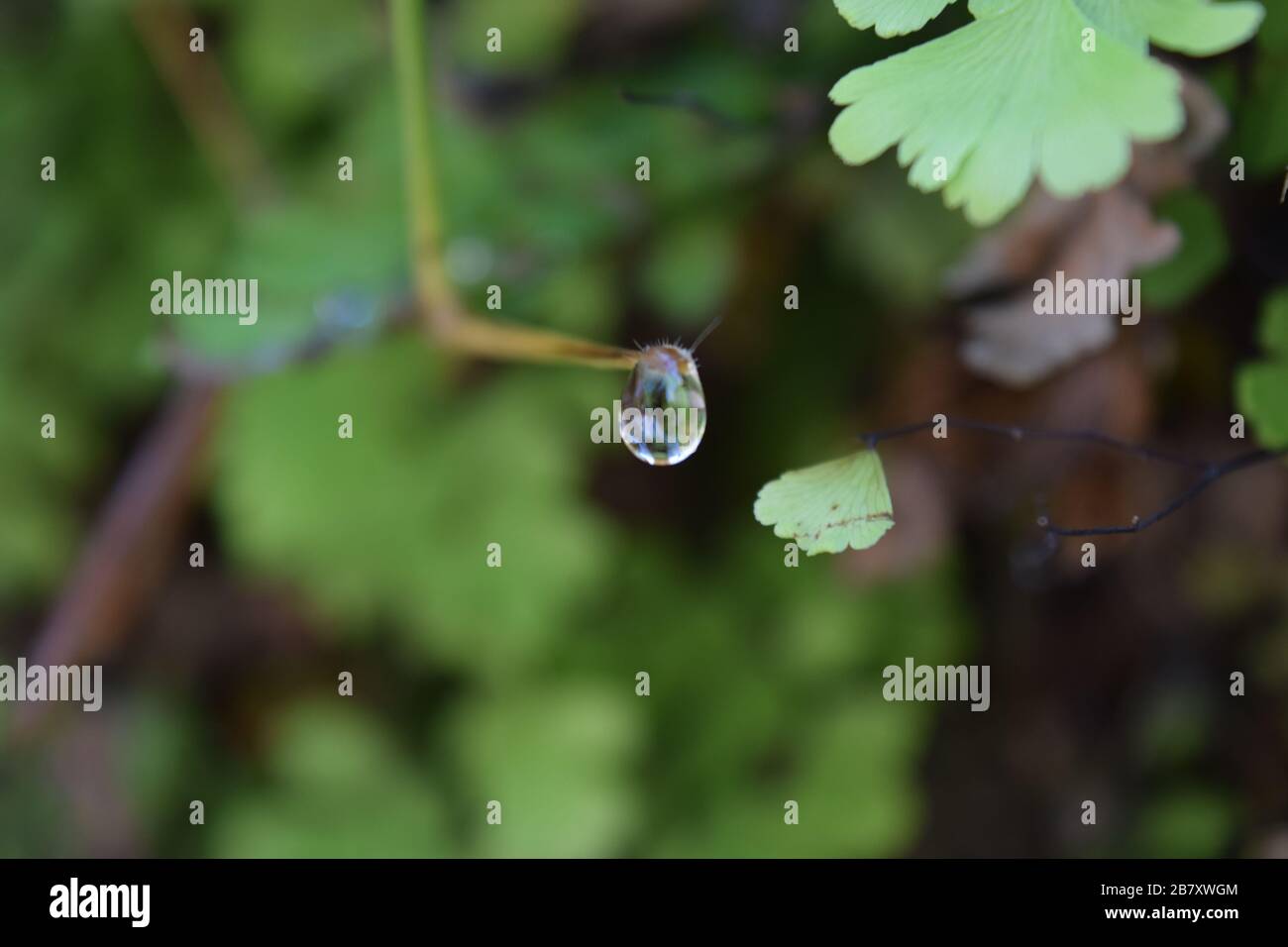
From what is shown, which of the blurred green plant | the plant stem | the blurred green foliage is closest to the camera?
the blurred green plant

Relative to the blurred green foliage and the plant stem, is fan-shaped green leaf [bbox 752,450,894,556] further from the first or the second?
the blurred green foliage

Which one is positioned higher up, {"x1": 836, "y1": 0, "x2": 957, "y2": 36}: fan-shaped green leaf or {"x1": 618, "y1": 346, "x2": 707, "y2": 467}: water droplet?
{"x1": 836, "y1": 0, "x2": 957, "y2": 36}: fan-shaped green leaf

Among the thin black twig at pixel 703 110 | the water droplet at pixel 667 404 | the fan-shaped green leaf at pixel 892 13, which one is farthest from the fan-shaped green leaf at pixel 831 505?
the thin black twig at pixel 703 110

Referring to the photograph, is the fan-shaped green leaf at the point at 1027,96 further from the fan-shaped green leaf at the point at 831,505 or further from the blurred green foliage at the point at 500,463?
the blurred green foliage at the point at 500,463

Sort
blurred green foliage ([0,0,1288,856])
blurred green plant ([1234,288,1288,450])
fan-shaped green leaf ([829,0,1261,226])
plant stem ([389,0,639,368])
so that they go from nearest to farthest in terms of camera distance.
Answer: fan-shaped green leaf ([829,0,1261,226]) < blurred green plant ([1234,288,1288,450]) < plant stem ([389,0,639,368]) < blurred green foliage ([0,0,1288,856])

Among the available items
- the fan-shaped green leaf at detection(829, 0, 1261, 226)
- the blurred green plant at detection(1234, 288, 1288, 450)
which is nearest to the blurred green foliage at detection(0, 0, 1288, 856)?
the blurred green plant at detection(1234, 288, 1288, 450)

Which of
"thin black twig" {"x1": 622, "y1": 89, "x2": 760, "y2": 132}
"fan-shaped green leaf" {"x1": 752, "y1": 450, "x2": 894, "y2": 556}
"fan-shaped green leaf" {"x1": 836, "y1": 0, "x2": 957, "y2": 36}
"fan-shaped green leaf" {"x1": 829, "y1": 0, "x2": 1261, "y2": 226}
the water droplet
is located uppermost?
"thin black twig" {"x1": 622, "y1": 89, "x2": 760, "y2": 132}

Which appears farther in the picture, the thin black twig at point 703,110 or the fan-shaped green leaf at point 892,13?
the thin black twig at point 703,110
